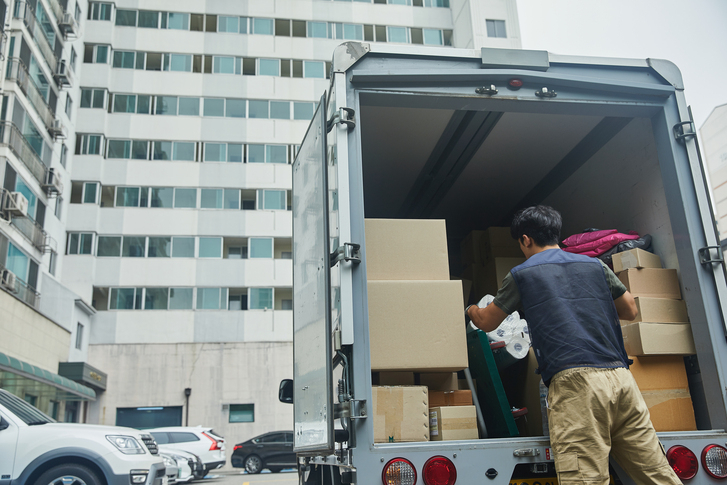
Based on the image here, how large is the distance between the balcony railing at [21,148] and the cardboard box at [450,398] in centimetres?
2216

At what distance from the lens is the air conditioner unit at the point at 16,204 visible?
21.2 meters

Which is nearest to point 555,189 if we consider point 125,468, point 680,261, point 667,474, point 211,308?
point 680,261

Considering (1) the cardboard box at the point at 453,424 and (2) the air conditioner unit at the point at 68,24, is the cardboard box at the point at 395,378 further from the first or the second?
(2) the air conditioner unit at the point at 68,24

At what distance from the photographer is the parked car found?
17422mm

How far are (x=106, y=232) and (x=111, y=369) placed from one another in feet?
19.8

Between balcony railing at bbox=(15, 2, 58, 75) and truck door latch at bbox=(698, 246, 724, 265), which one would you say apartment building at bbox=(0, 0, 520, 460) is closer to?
balcony railing at bbox=(15, 2, 58, 75)

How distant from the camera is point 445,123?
441 cm

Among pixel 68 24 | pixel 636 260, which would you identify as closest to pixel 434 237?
pixel 636 260

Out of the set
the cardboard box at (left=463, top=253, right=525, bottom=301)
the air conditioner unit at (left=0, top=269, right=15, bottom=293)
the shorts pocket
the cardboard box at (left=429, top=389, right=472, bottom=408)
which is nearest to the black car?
the air conditioner unit at (left=0, top=269, right=15, bottom=293)

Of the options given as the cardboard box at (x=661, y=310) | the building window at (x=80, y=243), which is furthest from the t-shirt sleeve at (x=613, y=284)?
the building window at (x=80, y=243)

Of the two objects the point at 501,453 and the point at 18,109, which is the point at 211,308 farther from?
the point at 501,453

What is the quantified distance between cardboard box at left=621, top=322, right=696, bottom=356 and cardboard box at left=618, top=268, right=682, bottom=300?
176 mm

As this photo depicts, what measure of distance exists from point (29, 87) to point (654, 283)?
2537 cm

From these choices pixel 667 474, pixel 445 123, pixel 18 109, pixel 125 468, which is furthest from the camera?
pixel 18 109
